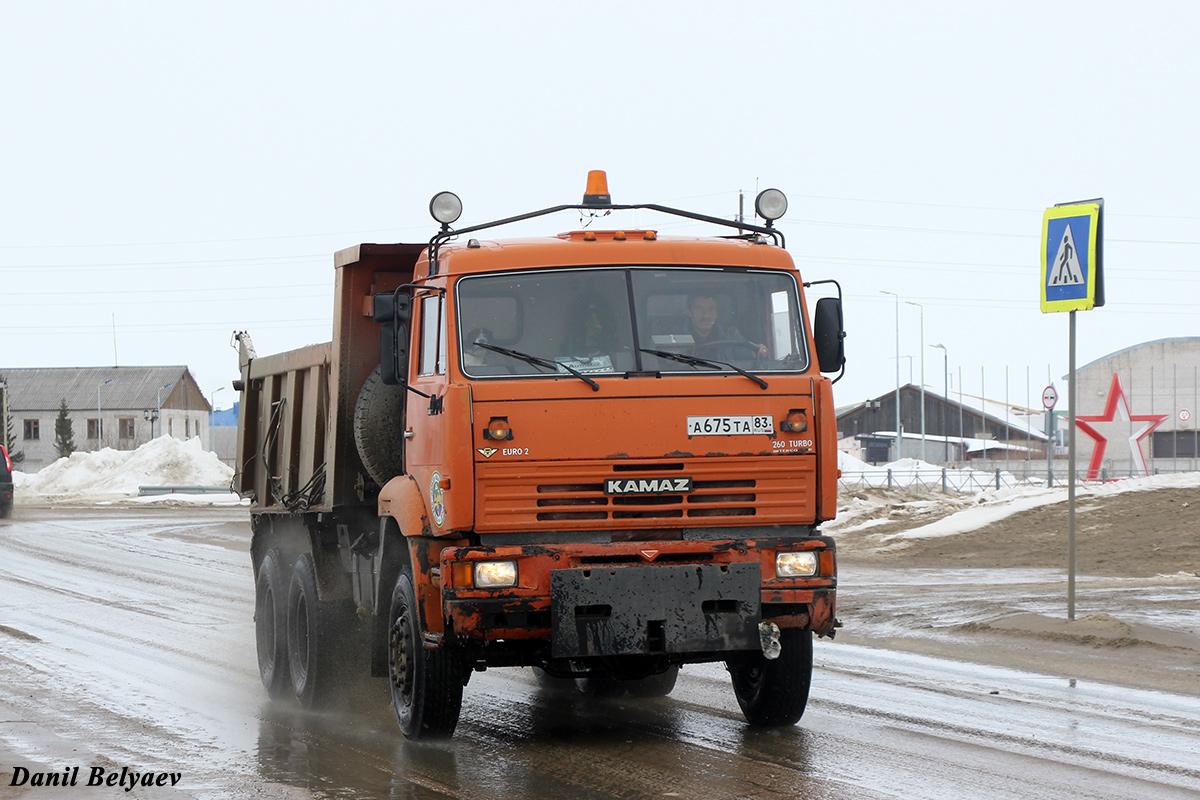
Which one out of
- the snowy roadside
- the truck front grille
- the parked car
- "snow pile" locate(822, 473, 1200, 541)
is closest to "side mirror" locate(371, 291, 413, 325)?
the truck front grille

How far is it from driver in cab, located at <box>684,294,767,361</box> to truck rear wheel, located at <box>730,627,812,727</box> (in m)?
1.60

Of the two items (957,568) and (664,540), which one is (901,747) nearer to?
(664,540)

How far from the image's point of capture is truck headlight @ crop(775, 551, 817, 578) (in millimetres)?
7902

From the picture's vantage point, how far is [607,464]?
773 cm

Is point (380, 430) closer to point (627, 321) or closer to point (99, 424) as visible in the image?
point (627, 321)

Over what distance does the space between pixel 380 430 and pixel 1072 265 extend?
6.42m

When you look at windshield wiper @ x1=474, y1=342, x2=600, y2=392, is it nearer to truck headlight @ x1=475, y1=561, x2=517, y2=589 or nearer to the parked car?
truck headlight @ x1=475, y1=561, x2=517, y2=589

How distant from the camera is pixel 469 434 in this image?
7.71 m

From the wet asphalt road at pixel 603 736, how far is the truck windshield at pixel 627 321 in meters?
2.10

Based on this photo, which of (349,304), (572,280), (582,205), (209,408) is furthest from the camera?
(209,408)

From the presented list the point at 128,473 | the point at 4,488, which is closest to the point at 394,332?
the point at 4,488

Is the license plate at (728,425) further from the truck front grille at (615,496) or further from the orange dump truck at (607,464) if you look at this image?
the truck front grille at (615,496)

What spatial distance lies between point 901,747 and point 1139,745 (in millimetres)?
1240

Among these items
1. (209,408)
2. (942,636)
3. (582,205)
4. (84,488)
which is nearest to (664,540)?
(582,205)
